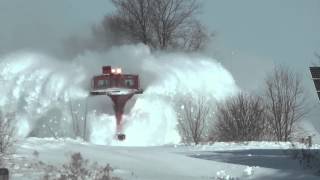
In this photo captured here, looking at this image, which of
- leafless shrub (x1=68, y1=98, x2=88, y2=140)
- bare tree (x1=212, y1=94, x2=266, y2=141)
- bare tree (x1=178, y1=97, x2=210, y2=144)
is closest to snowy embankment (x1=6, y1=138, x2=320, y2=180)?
leafless shrub (x1=68, y1=98, x2=88, y2=140)

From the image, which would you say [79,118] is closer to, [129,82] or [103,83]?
[103,83]

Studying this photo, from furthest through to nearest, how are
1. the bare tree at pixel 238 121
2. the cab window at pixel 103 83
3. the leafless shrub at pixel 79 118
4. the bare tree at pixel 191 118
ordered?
the bare tree at pixel 238 121 → the bare tree at pixel 191 118 → the leafless shrub at pixel 79 118 → the cab window at pixel 103 83

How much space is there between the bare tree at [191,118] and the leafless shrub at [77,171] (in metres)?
16.6

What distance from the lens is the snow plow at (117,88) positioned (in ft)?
83.2

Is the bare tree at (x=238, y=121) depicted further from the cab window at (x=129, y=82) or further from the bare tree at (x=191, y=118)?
the cab window at (x=129, y=82)

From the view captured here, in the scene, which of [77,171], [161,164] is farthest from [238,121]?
[77,171]

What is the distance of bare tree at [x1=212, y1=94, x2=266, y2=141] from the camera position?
101ft

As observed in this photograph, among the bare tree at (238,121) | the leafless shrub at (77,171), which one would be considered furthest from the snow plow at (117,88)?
the leafless shrub at (77,171)

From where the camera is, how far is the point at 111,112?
26062 millimetres

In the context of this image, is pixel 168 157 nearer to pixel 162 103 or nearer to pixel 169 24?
pixel 162 103

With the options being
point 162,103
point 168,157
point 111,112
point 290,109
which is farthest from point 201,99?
point 168,157

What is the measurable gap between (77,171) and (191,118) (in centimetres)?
1849

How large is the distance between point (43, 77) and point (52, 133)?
9.14ft

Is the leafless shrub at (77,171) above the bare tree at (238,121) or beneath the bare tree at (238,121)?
beneath
